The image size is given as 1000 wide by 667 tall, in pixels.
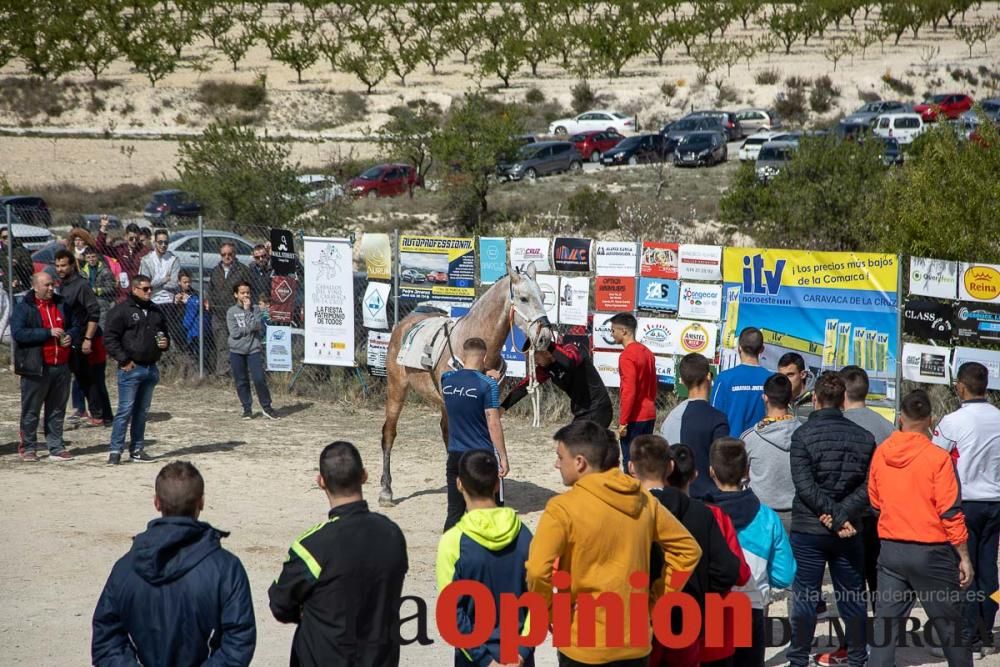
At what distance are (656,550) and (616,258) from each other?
366 inches

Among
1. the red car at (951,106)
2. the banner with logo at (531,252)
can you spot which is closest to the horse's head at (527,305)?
the banner with logo at (531,252)

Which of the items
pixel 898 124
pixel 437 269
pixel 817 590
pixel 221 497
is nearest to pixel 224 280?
pixel 437 269

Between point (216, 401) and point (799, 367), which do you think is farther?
point (216, 401)

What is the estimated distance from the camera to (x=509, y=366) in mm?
14766

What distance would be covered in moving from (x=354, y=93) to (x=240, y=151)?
42703 mm

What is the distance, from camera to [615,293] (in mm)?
13984

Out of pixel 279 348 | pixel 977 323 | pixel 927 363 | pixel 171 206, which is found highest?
pixel 171 206

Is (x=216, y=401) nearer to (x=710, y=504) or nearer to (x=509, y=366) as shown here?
(x=509, y=366)

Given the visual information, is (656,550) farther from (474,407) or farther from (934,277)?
(934,277)

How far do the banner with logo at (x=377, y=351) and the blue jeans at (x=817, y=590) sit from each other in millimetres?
9012

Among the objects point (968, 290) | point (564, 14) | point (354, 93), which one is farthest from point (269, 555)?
point (564, 14)

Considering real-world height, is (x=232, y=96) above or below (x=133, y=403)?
above

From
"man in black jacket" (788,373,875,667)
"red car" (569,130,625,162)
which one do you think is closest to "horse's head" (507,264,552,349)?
"man in black jacket" (788,373,875,667)

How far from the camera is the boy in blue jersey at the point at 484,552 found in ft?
16.0
